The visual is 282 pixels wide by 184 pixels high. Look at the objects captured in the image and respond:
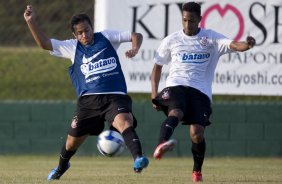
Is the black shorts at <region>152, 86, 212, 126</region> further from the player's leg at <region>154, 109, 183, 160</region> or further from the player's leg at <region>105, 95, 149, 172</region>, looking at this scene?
the player's leg at <region>105, 95, 149, 172</region>

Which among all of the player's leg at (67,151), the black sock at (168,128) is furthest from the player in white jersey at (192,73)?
the player's leg at (67,151)

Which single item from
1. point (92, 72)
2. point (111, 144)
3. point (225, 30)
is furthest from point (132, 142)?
point (225, 30)

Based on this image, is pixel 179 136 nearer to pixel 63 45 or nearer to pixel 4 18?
pixel 4 18

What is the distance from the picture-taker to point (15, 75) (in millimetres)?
17844

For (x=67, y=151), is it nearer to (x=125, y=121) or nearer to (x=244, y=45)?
(x=125, y=121)

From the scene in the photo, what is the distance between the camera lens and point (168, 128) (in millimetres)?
10172

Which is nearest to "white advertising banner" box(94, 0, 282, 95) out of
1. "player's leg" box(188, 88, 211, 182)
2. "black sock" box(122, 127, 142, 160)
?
"player's leg" box(188, 88, 211, 182)

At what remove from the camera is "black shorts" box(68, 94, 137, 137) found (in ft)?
33.9

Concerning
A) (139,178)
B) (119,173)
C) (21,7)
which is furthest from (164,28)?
(139,178)

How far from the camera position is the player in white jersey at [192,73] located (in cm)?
1077

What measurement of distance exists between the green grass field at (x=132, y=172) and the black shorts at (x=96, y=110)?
571mm

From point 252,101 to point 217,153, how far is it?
1.18 metres

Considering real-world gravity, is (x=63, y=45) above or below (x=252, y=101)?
above

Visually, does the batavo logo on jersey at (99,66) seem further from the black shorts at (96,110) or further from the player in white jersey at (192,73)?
the player in white jersey at (192,73)
